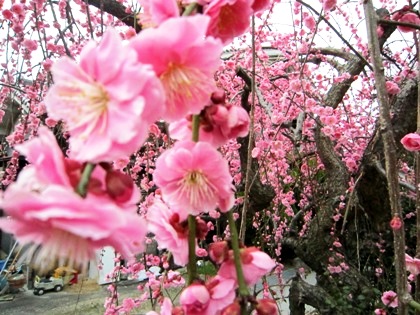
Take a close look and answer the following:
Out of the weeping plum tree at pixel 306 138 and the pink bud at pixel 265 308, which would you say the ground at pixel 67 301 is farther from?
the pink bud at pixel 265 308

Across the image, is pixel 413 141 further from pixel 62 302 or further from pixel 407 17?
pixel 62 302

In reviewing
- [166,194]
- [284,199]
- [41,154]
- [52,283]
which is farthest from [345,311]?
[52,283]

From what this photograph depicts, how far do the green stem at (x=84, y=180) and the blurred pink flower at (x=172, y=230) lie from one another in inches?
8.2

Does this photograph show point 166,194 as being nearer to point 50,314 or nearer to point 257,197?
point 257,197

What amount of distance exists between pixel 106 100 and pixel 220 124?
16 centimetres

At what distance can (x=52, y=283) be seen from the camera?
22.5 ft

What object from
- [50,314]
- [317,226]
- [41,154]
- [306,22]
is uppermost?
[306,22]

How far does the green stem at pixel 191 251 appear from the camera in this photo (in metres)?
0.53

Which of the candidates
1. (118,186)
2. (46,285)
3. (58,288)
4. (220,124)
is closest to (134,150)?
(118,186)

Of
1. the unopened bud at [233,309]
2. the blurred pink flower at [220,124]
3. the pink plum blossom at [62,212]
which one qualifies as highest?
the blurred pink flower at [220,124]

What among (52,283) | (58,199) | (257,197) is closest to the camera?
(58,199)

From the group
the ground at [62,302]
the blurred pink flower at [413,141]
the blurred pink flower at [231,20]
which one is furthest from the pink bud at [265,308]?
the ground at [62,302]

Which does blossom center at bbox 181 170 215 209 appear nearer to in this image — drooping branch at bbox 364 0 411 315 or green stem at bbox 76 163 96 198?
green stem at bbox 76 163 96 198

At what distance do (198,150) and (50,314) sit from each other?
5928 millimetres
